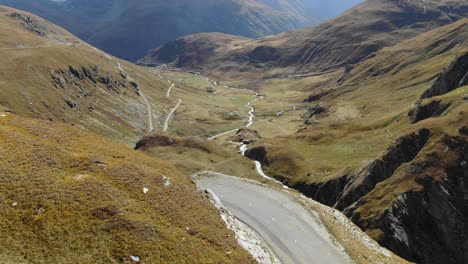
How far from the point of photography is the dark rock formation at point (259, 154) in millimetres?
138788

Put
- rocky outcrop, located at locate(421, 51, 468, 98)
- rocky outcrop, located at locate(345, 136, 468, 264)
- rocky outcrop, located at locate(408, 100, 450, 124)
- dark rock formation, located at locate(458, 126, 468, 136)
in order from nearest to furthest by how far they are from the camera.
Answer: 1. rocky outcrop, located at locate(345, 136, 468, 264)
2. dark rock formation, located at locate(458, 126, 468, 136)
3. rocky outcrop, located at locate(408, 100, 450, 124)
4. rocky outcrop, located at locate(421, 51, 468, 98)

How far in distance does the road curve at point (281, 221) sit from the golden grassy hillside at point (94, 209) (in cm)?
1053

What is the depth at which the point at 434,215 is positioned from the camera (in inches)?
2645

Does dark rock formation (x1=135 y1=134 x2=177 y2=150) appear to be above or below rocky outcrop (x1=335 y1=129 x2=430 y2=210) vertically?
below

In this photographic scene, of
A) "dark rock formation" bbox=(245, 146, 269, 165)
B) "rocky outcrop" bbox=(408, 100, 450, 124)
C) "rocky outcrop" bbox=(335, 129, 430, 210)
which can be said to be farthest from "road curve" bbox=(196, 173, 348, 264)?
"dark rock formation" bbox=(245, 146, 269, 165)

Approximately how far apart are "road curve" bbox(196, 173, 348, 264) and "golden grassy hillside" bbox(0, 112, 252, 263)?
10.5 meters

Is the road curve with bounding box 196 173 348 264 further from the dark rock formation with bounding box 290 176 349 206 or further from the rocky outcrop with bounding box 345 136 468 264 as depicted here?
the dark rock formation with bounding box 290 176 349 206

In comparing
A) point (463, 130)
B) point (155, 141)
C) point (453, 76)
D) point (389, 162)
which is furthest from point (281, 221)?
point (453, 76)

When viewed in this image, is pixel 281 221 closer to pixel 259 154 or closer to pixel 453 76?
pixel 259 154

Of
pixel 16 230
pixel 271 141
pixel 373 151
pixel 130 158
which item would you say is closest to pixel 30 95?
pixel 271 141

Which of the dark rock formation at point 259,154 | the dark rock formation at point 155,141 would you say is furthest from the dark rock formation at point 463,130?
the dark rock formation at point 155,141

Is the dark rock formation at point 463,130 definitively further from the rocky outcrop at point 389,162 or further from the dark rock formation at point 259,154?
the dark rock formation at point 259,154

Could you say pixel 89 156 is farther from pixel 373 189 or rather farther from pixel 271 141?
pixel 271 141

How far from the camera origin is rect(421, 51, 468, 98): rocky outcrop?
12196 cm
